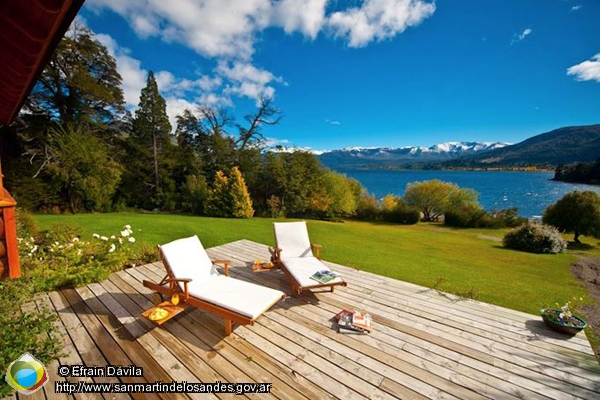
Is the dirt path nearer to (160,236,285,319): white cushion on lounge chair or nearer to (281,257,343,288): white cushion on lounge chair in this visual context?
(281,257,343,288): white cushion on lounge chair

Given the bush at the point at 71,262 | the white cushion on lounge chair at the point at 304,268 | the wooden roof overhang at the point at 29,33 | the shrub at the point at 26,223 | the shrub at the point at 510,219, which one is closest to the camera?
the wooden roof overhang at the point at 29,33

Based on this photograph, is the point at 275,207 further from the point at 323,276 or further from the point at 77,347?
the point at 77,347

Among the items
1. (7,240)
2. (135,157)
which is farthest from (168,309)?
(135,157)

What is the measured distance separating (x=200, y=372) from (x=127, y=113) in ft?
79.7

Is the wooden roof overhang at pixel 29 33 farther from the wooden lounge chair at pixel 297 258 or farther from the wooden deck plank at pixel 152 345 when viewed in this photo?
the wooden lounge chair at pixel 297 258

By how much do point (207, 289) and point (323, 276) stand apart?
191 centimetres

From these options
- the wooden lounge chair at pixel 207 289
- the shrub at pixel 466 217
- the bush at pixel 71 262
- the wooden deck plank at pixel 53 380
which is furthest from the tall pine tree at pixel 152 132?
the shrub at pixel 466 217

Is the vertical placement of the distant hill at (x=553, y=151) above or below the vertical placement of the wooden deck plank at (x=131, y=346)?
above

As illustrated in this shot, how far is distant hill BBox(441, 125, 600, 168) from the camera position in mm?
87438

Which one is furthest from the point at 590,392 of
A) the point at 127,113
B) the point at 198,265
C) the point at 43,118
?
the point at 127,113

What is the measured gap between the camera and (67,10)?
102cm

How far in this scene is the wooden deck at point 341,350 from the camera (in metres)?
2.43

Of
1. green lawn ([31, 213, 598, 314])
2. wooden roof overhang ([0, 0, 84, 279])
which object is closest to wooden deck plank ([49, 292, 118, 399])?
wooden roof overhang ([0, 0, 84, 279])

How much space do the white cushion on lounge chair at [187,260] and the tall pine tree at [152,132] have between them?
67.5 ft
